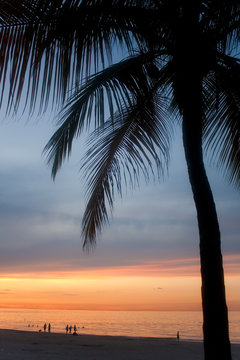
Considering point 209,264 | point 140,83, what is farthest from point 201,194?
point 140,83

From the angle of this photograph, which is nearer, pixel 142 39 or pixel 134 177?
pixel 142 39

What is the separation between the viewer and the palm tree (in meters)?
2.66

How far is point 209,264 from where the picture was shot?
3428 mm

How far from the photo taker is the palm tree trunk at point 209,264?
3.27 metres

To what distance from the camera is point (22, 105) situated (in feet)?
8.14

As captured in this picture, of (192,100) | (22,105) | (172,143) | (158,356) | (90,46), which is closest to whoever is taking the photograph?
(22,105)

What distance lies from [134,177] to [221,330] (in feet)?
9.84

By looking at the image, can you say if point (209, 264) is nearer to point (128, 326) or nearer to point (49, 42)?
point (49, 42)

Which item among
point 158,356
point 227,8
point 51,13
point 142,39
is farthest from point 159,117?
point 158,356

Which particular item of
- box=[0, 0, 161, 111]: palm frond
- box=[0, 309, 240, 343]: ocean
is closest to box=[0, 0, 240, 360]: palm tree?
box=[0, 0, 161, 111]: palm frond

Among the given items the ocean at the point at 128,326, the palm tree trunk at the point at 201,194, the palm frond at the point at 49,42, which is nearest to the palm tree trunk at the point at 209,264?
the palm tree trunk at the point at 201,194

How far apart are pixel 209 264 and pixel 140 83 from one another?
90.9 inches

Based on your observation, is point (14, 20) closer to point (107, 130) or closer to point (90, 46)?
point (90, 46)

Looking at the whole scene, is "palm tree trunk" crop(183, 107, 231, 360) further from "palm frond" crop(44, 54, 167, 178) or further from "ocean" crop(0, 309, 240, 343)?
"ocean" crop(0, 309, 240, 343)
